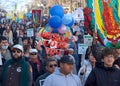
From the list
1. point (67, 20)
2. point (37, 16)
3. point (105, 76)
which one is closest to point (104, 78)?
point (105, 76)

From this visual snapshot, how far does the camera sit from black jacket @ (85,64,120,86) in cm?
583

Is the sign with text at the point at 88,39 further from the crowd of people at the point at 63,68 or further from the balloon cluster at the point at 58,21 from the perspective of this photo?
the balloon cluster at the point at 58,21

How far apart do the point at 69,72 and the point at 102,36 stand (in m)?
1.95

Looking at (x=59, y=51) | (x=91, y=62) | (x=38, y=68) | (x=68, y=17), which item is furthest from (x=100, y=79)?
(x=68, y=17)

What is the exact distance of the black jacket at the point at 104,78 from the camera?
583cm

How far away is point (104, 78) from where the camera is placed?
5.83 meters

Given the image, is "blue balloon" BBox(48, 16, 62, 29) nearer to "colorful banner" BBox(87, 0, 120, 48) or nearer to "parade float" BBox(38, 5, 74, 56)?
"parade float" BBox(38, 5, 74, 56)

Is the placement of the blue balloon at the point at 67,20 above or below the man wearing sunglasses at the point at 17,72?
above

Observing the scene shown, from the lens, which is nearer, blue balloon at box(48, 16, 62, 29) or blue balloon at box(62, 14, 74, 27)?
blue balloon at box(48, 16, 62, 29)

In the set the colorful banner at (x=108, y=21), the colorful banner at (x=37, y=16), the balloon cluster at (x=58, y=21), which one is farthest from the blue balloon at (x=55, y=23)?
the colorful banner at (x=37, y=16)

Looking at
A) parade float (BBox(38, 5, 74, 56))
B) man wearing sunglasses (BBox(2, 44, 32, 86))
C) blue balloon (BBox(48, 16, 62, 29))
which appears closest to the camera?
man wearing sunglasses (BBox(2, 44, 32, 86))

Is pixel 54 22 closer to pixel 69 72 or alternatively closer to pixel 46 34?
pixel 46 34

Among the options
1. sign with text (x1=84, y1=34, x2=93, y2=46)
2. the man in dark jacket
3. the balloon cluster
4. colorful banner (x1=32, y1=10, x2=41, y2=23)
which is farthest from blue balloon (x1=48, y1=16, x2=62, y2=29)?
colorful banner (x1=32, y1=10, x2=41, y2=23)

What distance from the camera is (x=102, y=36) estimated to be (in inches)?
307
